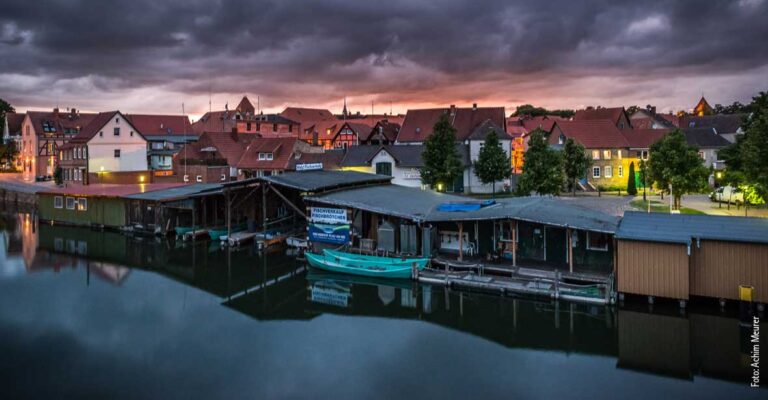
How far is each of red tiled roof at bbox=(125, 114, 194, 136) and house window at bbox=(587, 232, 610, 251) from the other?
70858 mm

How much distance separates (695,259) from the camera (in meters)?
21.6

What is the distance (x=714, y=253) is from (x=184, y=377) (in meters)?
19.5

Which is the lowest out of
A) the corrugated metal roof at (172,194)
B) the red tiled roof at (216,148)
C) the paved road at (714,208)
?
the paved road at (714,208)

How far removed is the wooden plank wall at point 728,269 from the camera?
67.1 ft

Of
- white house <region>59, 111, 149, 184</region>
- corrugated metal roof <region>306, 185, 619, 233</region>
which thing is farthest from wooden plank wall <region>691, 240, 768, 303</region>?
white house <region>59, 111, 149, 184</region>

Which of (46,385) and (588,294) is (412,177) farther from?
(46,385)

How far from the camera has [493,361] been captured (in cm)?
1809

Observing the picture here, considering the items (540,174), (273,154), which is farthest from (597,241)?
(273,154)

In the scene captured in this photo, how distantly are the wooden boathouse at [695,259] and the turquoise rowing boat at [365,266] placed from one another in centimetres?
971

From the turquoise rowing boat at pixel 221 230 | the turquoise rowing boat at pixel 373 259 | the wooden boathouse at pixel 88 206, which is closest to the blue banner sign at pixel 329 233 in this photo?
the turquoise rowing boat at pixel 373 259

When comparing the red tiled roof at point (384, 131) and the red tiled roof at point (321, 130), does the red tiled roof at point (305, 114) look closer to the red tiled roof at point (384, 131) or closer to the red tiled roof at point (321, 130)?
the red tiled roof at point (321, 130)

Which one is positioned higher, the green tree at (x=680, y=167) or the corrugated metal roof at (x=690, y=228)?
the green tree at (x=680, y=167)

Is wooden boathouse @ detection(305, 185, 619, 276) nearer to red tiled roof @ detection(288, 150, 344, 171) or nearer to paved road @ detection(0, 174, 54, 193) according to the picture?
red tiled roof @ detection(288, 150, 344, 171)

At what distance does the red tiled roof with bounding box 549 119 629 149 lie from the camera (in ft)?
201
